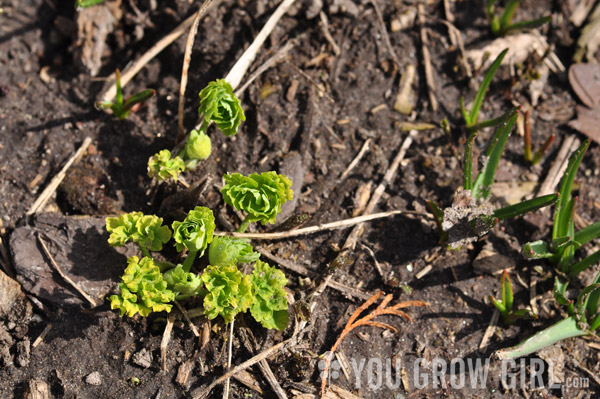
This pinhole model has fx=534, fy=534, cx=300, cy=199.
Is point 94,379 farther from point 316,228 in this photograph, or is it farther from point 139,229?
point 316,228

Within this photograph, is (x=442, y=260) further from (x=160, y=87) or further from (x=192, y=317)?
(x=160, y=87)

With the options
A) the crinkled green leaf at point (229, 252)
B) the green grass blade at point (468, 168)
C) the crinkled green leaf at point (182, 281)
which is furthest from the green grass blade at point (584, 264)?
the crinkled green leaf at point (182, 281)

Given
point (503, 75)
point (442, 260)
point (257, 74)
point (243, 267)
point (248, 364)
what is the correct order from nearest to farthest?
point (248, 364)
point (243, 267)
point (442, 260)
point (257, 74)
point (503, 75)

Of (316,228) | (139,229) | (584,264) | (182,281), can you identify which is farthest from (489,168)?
(139,229)

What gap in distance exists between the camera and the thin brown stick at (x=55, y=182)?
296cm

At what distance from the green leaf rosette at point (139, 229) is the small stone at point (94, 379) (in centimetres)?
63

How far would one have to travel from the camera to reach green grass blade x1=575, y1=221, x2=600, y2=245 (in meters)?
2.89

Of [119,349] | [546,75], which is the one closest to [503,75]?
[546,75]

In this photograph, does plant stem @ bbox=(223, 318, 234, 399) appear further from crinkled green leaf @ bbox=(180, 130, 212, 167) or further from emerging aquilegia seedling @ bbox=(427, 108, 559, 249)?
emerging aquilegia seedling @ bbox=(427, 108, 559, 249)

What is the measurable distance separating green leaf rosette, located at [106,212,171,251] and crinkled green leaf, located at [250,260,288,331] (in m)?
0.49

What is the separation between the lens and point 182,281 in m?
2.53

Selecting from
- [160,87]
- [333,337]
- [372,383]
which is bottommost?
[372,383]

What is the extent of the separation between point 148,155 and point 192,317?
1048 mm

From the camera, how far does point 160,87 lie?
3387 millimetres
